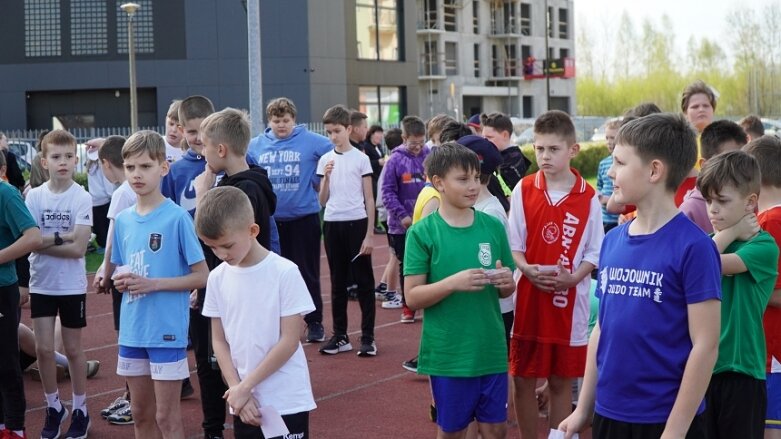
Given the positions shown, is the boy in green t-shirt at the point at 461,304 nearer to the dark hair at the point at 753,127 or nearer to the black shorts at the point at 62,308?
the black shorts at the point at 62,308

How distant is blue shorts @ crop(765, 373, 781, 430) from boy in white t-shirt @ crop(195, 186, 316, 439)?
Answer: 220 cm

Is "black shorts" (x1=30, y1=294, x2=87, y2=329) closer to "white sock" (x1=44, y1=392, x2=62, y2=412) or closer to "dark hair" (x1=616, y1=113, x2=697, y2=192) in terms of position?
"white sock" (x1=44, y1=392, x2=62, y2=412)

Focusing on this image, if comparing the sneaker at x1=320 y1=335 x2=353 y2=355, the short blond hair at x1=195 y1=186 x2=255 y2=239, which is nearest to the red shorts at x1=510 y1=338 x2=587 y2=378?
the short blond hair at x1=195 y1=186 x2=255 y2=239

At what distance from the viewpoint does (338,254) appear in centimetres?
968

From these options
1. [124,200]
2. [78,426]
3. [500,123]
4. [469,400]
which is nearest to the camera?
[469,400]

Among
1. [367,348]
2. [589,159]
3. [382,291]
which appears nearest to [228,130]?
[367,348]

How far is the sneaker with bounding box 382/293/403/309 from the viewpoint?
38.4ft

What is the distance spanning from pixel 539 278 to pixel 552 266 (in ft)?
0.35

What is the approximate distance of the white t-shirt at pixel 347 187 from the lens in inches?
384

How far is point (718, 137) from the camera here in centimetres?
575

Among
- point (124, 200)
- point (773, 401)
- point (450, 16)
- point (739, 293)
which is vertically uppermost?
point (450, 16)

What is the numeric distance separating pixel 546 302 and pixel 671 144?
2.13 metres

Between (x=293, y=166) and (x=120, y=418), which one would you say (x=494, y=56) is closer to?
(x=293, y=166)

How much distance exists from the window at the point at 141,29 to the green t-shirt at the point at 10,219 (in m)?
38.9
